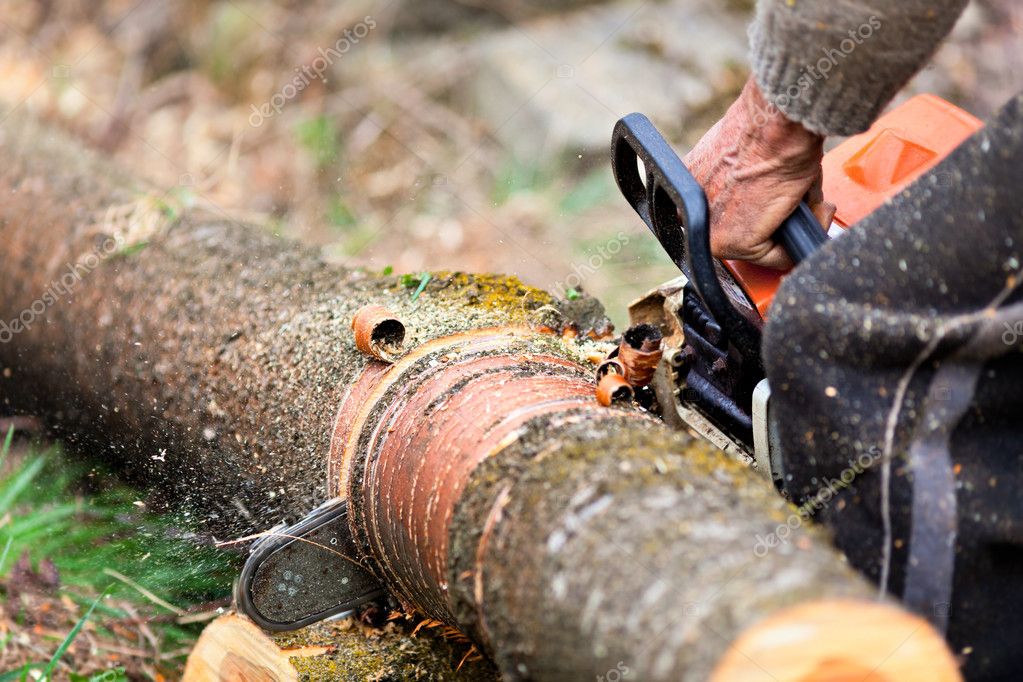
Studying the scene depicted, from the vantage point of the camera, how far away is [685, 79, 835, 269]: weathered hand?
1.55 metres

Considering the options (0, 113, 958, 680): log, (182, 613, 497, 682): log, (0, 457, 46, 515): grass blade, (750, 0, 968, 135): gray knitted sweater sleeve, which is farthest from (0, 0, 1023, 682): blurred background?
(750, 0, 968, 135): gray knitted sweater sleeve

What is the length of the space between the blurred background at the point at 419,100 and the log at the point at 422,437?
37.8 inches

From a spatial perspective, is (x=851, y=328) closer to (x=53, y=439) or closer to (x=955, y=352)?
(x=955, y=352)

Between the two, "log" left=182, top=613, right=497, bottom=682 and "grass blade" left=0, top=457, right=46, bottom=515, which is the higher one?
"grass blade" left=0, top=457, right=46, bottom=515

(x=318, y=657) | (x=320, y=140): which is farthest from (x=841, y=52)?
(x=320, y=140)

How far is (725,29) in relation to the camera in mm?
5086

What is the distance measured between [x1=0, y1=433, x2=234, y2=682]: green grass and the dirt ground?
5.58 feet

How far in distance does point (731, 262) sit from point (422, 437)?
0.63 meters

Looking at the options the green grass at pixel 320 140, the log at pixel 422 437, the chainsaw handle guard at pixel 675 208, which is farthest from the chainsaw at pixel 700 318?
the green grass at pixel 320 140

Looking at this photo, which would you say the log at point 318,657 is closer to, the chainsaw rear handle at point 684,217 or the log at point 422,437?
the log at point 422,437

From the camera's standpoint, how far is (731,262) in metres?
1.66

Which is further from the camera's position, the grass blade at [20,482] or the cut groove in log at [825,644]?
the grass blade at [20,482]

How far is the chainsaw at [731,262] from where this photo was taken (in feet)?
4.99

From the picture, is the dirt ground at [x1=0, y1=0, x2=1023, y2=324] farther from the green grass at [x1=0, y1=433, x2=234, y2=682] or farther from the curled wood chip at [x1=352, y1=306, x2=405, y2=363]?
the curled wood chip at [x1=352, y1=306, x2=405, y2=363]
